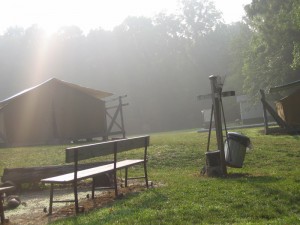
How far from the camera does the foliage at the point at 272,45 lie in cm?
3262

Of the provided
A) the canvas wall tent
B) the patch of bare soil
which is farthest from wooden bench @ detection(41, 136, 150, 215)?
the canvas wall tent

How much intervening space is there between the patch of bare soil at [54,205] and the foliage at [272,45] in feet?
81.9

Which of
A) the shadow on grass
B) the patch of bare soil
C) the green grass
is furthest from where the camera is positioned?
the shadow on grass

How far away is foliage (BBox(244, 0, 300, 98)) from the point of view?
32.6 metres

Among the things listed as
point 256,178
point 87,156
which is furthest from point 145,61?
point 87,156

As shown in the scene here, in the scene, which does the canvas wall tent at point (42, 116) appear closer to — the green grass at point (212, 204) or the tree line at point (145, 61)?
the green grass at point (212, 204)

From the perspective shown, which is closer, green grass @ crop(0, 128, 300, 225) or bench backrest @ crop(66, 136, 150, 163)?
green grass @ crop(0, 128, 300, 225)

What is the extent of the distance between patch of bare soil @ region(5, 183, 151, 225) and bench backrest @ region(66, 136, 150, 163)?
84 cm

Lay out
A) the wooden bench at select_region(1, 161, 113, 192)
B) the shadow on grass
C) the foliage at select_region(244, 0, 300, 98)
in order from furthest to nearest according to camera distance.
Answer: the foliage at select_region(244, 0, 300, 98) < the wooden bench at select_region(1, 161, 113, 192) < the shadow on grass

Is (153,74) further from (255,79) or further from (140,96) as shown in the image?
(255,79)

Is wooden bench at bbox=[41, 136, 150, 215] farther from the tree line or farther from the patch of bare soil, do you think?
the tree line

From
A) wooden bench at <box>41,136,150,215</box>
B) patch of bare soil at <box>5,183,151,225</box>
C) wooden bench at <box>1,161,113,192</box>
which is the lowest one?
patch of bare soil at <box>5,183,151,225</box>

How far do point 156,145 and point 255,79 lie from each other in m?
22.6

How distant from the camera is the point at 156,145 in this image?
695 inches
